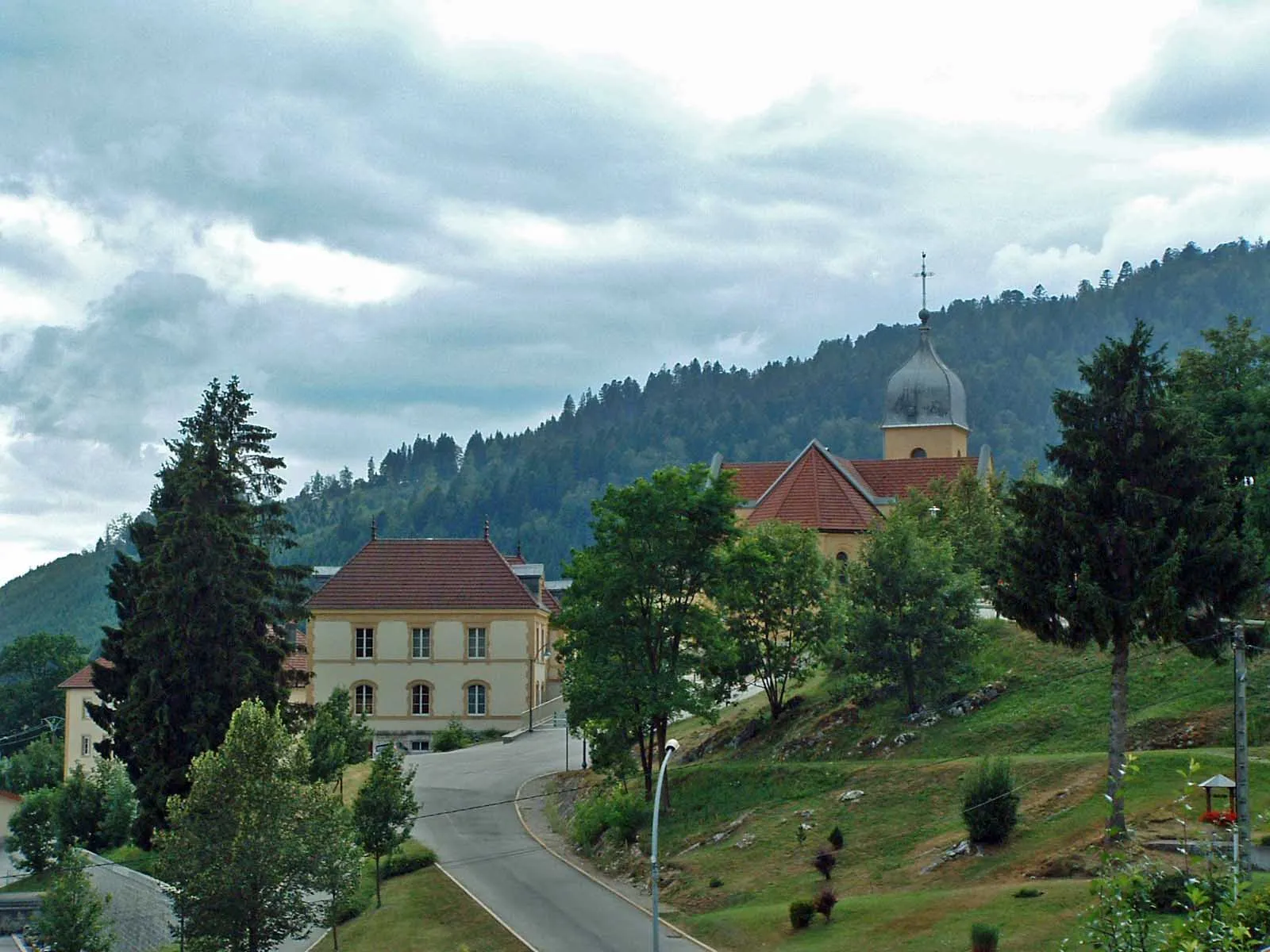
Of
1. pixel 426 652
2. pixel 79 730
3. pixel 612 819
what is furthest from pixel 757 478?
pixel 612 819

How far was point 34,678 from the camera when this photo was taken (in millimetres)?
132500

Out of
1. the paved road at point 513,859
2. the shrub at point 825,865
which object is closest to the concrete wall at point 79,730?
the paved road at point 513,859

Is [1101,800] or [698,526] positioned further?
[698,526]

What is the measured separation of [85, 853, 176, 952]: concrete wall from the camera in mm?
48781

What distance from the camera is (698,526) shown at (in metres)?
51.1

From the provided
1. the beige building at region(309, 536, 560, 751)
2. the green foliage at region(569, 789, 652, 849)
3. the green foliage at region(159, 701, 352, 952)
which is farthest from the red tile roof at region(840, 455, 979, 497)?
the green foliage at region(159, 701, 352, 952)

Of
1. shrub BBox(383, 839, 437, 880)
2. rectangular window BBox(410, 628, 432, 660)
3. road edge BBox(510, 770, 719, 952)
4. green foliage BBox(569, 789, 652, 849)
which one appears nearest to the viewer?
road edge BBox(510, 770, 719, 952)

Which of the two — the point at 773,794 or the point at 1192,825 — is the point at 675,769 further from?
the point at 1192,825

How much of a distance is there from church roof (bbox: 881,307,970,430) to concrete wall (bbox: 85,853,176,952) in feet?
→ 231

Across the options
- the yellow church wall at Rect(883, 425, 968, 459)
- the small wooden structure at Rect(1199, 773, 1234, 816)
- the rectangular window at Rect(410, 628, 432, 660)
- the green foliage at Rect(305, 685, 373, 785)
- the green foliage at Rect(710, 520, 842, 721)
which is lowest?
the green foliage at Rect(305, 685, 373, 785)

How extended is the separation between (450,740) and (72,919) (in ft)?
88.2

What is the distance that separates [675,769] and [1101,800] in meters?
18.6

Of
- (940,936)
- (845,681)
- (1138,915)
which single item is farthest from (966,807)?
(1138,915)

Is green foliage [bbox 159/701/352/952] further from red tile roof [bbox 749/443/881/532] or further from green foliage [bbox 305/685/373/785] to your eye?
red tile roof [bbox 749/443/881/532]
